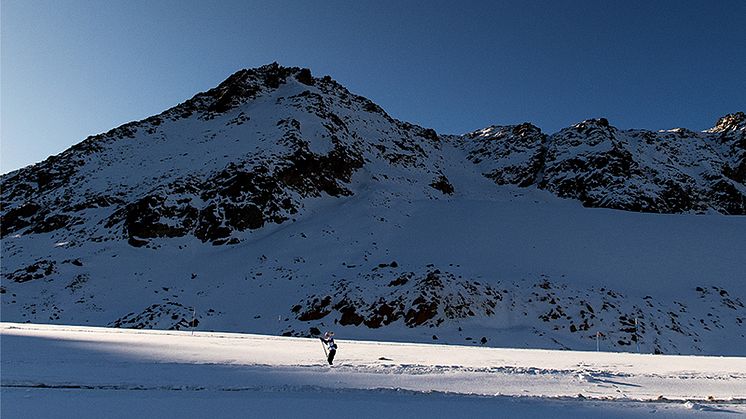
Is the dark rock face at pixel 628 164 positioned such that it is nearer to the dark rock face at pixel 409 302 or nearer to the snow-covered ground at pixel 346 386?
the dark rock face at pixel 409 302

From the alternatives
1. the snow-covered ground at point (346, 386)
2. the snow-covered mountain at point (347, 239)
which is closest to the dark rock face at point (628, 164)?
the snow-covered mountain at point (347, 239)

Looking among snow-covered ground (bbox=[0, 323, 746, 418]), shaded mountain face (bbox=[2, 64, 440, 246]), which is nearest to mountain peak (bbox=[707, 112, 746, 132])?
shaded mountain face (bbox=[2, 64, 440, 246])

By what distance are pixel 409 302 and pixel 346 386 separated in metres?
17.4

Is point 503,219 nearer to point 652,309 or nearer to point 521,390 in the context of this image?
point 652,309

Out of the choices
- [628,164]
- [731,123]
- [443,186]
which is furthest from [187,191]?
[731,123]

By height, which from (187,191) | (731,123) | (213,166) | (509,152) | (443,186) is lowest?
(187,191)

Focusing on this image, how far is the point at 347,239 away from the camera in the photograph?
38.6 metres

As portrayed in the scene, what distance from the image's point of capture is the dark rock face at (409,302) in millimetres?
24641

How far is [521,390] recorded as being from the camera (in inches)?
329

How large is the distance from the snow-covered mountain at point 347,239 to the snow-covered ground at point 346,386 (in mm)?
12166

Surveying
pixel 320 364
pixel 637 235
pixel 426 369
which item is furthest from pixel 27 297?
pixel 637 235

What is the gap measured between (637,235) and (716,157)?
6751 cm

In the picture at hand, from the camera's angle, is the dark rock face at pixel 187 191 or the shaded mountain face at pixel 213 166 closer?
the dark rock face at pixel 187 191

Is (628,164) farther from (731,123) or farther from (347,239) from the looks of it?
(347,239)
